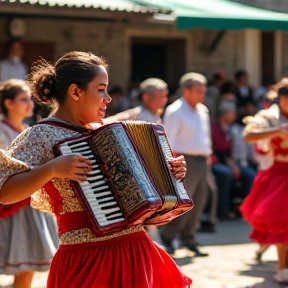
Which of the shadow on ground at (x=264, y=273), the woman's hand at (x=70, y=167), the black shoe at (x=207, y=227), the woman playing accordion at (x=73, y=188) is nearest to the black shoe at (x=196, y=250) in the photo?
the shadow on ground at (x=264, y=273)

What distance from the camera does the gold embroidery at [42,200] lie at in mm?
3896

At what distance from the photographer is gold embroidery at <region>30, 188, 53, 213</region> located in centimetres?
390

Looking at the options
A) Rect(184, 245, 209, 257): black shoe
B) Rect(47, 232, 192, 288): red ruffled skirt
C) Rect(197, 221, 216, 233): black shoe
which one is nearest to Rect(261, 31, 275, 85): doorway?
Rect(197, 221, 216, 233): black shoe

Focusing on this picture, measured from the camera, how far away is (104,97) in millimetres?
3809

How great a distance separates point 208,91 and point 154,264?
8.96 m

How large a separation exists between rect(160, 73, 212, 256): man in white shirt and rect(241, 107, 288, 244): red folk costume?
1295mm

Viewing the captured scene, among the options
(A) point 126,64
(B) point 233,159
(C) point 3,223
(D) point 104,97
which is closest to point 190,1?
(A) point 126,64

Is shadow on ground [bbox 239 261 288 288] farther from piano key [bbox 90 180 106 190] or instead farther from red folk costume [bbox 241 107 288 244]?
piano key [bbox 90 180 106 190]

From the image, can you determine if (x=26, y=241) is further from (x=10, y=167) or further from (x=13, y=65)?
(x=13, y=65)

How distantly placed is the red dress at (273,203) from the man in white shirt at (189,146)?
49.6 inches

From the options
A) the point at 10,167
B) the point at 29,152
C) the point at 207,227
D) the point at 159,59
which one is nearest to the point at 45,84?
the point at 29,152

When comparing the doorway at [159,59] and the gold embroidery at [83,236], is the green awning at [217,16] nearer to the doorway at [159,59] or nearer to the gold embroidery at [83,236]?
the doorway at [159,59]

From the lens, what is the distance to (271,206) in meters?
7.01

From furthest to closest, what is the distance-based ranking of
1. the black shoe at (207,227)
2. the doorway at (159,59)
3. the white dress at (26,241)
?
the doorway at (159,59), the black shoe at (207,227), the white dress at (26,241)
